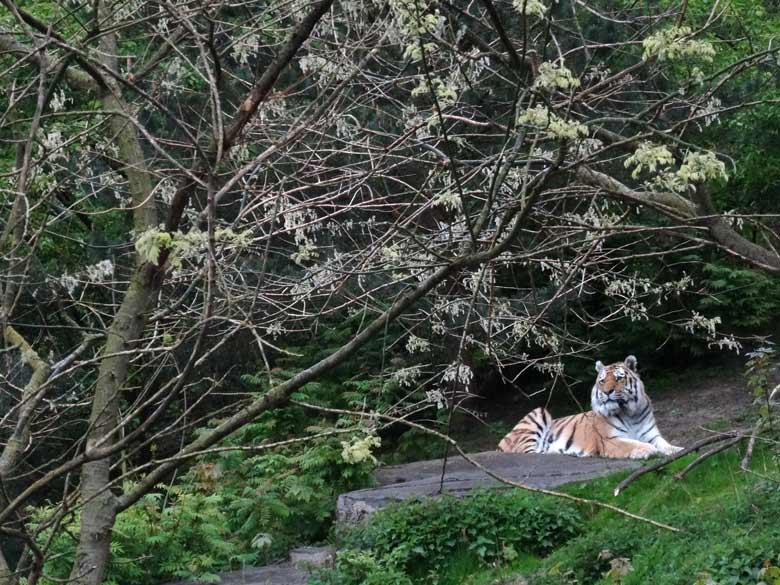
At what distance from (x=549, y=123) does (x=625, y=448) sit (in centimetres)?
902

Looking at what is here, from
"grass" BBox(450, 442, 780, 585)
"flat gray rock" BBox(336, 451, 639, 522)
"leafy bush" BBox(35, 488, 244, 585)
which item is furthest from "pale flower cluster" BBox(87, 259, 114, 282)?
"flat gray rock" BBox(336, 451, 639, 522)

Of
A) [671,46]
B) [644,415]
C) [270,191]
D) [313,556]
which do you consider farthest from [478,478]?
[671,46]

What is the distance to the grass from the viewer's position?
22.0ft

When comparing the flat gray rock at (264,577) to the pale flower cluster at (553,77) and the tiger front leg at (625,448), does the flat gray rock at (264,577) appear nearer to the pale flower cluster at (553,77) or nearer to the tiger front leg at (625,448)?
the tiger front leg at (625,448)

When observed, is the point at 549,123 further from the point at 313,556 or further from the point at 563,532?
the point at 313,556

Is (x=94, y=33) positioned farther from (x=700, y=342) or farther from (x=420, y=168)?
(x=700, y=342)

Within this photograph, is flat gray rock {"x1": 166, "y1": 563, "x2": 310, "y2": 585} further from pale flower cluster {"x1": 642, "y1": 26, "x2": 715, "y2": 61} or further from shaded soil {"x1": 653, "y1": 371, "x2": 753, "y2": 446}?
pale flower cluster {"x1": 642, "y1": 26, "x2": 715, "y2": 61}

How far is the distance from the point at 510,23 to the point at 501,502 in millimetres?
5649

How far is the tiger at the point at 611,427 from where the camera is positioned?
12.7m

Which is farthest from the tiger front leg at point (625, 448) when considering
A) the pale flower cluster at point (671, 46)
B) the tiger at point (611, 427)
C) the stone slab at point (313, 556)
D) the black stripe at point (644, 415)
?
the pale flower cluster at point (671, 46)

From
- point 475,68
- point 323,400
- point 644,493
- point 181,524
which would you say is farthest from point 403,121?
point 323,400

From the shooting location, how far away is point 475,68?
24.2 feet

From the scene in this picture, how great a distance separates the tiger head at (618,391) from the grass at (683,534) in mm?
2962

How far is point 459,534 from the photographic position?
9469mm
